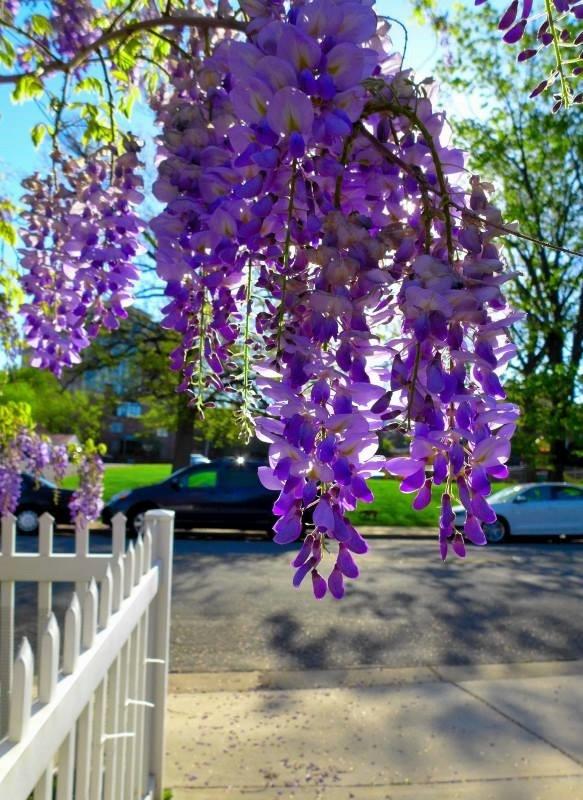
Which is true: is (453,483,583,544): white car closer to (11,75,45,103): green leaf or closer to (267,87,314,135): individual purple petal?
(11,75,45,103): green leaf

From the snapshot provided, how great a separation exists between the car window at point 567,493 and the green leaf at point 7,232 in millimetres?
14668

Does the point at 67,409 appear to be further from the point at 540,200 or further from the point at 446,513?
the point at 446,513

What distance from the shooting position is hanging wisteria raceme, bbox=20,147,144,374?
2.04m

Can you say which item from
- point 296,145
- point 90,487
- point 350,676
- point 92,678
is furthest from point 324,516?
point 90,487

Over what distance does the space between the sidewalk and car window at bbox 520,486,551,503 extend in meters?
11.0

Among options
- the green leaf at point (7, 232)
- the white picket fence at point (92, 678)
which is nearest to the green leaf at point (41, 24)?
the green leaf at point (7, 232)

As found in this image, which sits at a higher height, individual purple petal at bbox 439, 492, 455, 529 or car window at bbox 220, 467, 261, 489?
individual purple petal at bbox 439, 492, 455, 529

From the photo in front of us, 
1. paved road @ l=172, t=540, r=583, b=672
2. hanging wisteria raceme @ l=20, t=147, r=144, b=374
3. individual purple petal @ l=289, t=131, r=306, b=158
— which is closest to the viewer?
individual purple petal @ l=289, t=131, r=306, b=158

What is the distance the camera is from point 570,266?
1938cm

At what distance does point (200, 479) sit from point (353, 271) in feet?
48.8

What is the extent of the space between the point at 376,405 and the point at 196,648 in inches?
251

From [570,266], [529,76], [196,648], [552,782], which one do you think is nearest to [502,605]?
[196,648]

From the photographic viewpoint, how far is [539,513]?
640 inches

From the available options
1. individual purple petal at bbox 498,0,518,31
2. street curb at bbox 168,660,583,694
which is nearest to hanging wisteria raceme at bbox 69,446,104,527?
street curb at bbox 168,660,583,694
